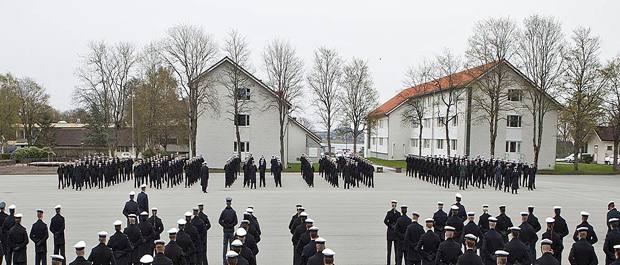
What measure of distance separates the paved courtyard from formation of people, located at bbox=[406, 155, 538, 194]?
2.89ft

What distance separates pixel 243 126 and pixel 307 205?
23.6m

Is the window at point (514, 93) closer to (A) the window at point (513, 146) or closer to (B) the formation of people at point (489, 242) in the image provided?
(A) the window at point (513, 146)

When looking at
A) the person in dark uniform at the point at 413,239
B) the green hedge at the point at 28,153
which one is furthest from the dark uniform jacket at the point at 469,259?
the green hedge at the point at 28,153

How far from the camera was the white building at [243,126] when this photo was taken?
3941cm

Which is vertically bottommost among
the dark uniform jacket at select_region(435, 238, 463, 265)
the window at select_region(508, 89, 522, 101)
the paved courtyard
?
the paved courtyard

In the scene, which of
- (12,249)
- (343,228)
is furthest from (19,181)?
(343,228)

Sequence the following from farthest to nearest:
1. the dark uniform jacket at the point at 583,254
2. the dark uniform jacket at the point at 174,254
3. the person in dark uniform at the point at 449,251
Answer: the dark uniform jacket at the point at 583,254, the person in dark uniform at the point at 449,251, the dark uniform jacket at the point at 174,254

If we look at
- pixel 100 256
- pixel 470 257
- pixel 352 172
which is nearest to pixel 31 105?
pixel 352 172

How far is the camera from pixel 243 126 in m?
40.2

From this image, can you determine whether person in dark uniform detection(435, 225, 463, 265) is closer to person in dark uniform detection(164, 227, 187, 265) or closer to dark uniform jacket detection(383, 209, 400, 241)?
dark uniform jacket detection(383, 209, 400, 241)

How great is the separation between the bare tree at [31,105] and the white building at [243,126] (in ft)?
99.3

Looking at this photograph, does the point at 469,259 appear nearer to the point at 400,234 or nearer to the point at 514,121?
the point at 400,234

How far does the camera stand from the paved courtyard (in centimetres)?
1140

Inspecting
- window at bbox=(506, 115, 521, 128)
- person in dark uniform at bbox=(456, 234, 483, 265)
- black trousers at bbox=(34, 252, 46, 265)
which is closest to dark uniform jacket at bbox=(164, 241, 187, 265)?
black trousers at bbox=(34, 252, 46, 265)
